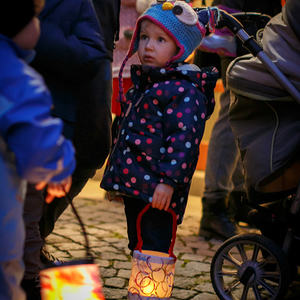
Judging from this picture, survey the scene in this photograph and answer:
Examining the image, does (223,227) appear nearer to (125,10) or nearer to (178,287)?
(178,287)

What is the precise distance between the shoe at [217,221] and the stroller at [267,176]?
1.21 m

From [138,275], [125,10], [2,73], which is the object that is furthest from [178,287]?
[125,10]

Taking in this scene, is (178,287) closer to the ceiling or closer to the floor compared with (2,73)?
closer to the floor

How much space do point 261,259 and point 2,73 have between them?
179cm

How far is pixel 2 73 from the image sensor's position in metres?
1.55

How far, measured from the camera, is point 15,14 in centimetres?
158

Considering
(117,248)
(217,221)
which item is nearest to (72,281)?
(117,248)

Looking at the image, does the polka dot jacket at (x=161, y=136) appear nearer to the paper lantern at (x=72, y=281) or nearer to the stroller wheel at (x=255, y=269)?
the stroller wheel at (x=255, y=269)

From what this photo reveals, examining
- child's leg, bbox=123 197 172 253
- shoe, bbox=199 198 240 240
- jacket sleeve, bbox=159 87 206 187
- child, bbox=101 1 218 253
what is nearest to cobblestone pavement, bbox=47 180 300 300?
shoe, bbox=199 198 240 240

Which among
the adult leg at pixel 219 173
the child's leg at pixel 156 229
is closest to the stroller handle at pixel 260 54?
the child's leg at pixel 156 229

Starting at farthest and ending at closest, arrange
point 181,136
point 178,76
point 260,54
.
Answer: point 260,54
point 178,76
point 181,136

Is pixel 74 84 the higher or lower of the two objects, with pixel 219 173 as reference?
higher

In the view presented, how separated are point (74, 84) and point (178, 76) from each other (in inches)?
21.1

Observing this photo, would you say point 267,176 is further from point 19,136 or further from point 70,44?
point 19,136
